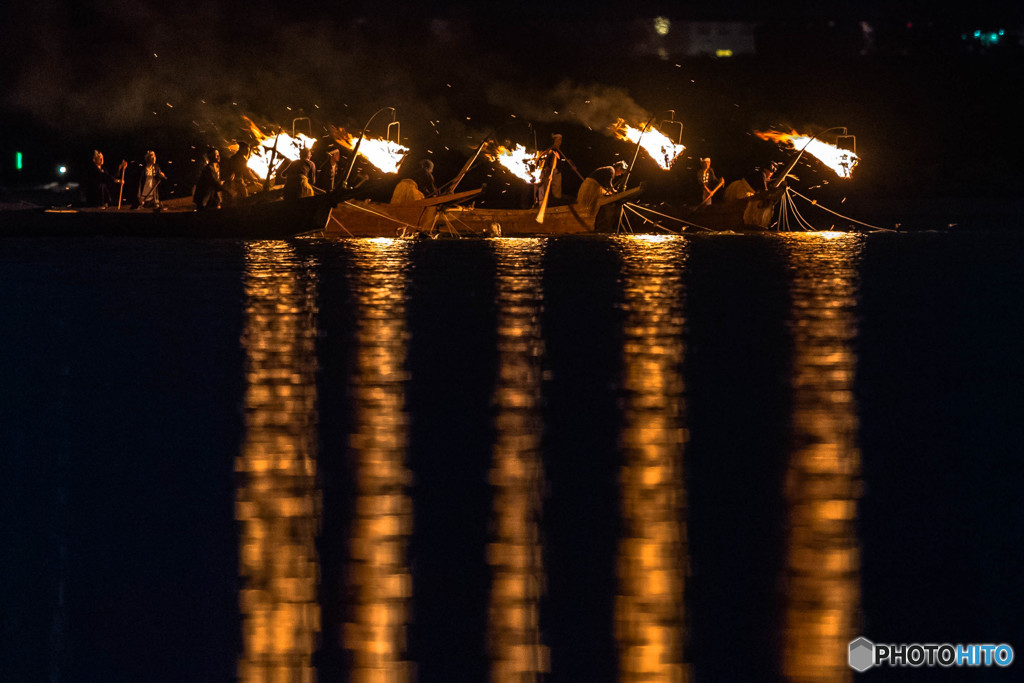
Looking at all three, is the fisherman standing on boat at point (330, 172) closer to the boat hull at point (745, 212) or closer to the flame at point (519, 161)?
the flame at point (519, 161)

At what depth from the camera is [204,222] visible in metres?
21.8

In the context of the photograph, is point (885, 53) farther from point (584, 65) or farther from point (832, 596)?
point (832, 596)

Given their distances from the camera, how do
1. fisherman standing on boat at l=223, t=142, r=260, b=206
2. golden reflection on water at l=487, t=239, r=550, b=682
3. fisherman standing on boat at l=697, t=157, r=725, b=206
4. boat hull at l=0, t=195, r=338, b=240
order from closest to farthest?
golden reflection on water at l=487, t=239, r=550, b=682, boat hull at l=0, t=195, r=338, b=240, fisherman standing on boat at l=697, t=157, r=725, b=206, fisherman standing on boat at l=223, t=142, r=260, b=206

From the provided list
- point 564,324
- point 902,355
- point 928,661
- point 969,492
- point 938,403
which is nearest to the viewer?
point 928,661

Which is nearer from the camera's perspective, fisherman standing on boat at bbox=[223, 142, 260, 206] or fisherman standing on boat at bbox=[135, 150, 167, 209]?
fisherman standing on boat at bbox=[135, 150, 167, 209]

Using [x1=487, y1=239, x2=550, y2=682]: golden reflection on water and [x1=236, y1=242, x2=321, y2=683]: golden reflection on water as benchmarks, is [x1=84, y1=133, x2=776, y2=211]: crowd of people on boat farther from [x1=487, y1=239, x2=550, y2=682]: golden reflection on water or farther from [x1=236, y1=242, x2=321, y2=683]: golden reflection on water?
[x1=236, y1=242, x2=321, y2=683]: golden reflection on water

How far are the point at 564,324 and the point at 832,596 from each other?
585cm

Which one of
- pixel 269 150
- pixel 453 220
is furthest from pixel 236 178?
pixel 453 220

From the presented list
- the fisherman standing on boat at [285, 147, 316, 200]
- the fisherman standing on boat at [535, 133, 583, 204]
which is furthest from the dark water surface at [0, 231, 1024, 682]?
the fisherman standing on boat at [285, 147, 316, 200]

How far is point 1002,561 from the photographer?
4.39 meters

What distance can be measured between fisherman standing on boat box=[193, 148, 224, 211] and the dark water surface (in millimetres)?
13677

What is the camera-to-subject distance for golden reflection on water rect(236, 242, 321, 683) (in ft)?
12.7

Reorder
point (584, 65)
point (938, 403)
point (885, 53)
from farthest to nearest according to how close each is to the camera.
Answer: point (885, 53) → point (584, 65) → point (938, 403)

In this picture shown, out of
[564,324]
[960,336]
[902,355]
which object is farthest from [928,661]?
[564,324]
